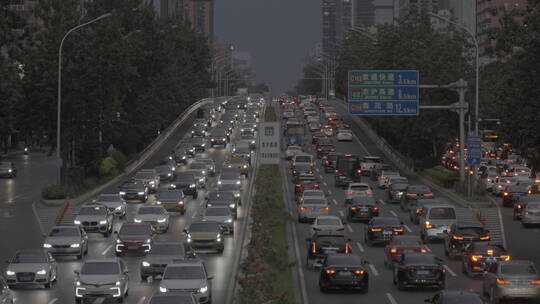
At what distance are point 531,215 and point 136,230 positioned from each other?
22.4 meters

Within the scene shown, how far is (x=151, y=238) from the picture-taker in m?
45.1

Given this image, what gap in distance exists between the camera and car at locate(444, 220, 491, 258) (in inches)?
1719

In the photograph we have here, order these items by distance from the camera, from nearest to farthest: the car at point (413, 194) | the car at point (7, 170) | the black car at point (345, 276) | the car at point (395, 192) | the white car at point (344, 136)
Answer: the black car at point (345, 276)
the car at point (413, 194)
the car at point (395, 192)
the car at point (7, 170)
the white car at point (344, 136)

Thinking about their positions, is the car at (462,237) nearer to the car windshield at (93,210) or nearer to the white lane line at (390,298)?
the white lane line at (390,298)

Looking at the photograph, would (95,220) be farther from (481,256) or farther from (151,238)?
(481,256)

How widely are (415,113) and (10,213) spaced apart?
78.6 ft

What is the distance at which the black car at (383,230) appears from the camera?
157 ft

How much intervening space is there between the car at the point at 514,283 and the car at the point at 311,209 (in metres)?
26.5

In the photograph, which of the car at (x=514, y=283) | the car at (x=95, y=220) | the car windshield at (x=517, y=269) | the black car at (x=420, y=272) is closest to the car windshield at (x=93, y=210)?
the car at (x=95, y=220)

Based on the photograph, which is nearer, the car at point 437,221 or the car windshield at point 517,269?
the car windshield at point 517,269

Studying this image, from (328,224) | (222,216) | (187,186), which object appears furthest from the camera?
(187,186)

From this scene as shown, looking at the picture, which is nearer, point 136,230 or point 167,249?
point 167,249

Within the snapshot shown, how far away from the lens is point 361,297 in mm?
34031

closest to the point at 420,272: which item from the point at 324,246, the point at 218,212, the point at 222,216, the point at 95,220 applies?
the point at 324,246
